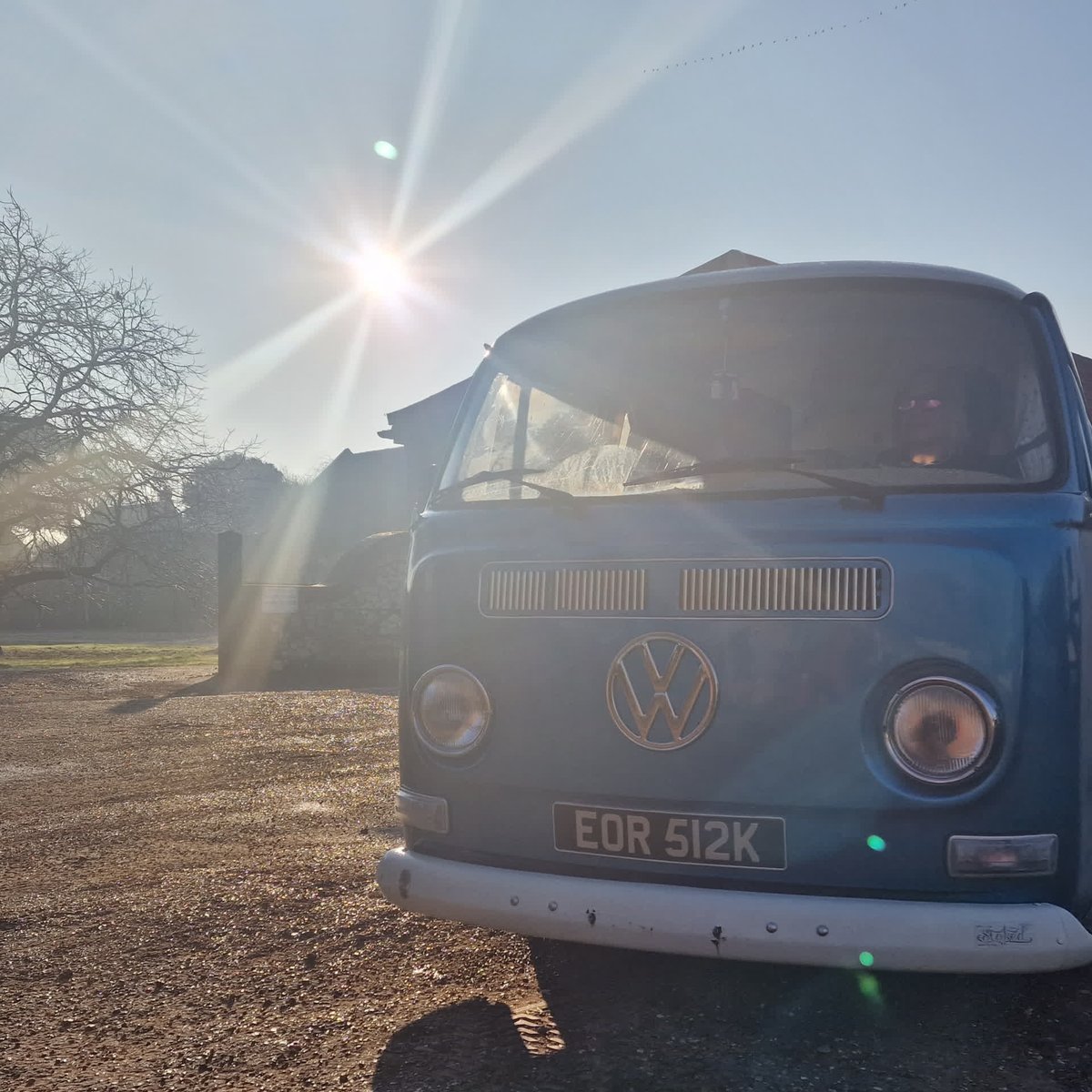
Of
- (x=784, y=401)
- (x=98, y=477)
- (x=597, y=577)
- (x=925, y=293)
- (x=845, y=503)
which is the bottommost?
(x=597, y=577)

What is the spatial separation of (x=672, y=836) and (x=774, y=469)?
108 cm

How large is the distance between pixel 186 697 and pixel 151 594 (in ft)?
39.3

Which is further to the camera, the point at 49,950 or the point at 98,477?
the point at 98,477

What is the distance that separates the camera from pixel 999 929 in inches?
102

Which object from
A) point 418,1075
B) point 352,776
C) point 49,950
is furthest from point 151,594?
point 418,1075

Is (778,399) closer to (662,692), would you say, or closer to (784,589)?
(784,589)

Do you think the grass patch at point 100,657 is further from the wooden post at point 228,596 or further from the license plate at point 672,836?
the license plate at point 672,836

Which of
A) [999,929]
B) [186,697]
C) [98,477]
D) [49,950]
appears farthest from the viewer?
[98,477]

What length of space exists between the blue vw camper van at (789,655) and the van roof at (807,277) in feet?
0.06

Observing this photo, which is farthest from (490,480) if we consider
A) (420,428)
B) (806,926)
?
(420,428)

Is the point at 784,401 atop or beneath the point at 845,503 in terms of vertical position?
atop

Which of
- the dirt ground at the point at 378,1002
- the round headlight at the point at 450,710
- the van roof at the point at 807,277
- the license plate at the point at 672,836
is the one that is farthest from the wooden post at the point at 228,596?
the license plate at the point at 672,836

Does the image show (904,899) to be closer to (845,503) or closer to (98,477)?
(845,503)

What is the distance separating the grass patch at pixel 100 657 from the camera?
21406 millimetres
